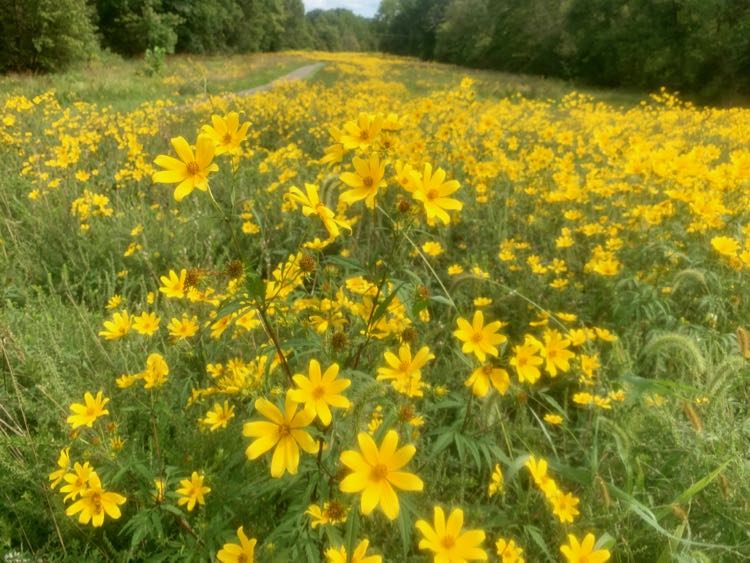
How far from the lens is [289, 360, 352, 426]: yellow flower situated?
95cm

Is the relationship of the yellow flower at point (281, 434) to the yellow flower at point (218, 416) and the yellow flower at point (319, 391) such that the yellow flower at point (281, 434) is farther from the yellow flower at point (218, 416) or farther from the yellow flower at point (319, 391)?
the yellow flower at point (218, 416)

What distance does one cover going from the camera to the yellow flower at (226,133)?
1.16 metres

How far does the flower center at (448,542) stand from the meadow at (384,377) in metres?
0.02

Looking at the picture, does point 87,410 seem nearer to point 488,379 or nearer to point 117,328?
point 117,328

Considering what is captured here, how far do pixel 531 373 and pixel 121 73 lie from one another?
57.2 feet

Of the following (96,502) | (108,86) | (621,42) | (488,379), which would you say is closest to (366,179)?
(488,379)

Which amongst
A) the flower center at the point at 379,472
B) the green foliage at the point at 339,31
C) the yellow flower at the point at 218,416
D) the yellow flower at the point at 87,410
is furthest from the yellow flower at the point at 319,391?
the green foliage at the point at 339,31

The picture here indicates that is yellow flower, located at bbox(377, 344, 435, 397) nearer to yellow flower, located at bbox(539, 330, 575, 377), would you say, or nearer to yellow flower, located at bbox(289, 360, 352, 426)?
yellow flower, located at bbox(289, 360, 352, 426)

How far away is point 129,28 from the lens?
24.9 meters

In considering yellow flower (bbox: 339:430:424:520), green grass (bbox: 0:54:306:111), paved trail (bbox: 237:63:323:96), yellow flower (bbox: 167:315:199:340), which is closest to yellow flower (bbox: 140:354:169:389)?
yellow flower (bbox: 167:315:199:340)

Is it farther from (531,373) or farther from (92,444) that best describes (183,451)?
(531,373)

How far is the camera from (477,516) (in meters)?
1.42

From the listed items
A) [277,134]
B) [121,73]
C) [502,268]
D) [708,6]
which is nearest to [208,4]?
[121,73]

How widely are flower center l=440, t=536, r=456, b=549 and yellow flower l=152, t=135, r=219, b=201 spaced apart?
0.87 meters
